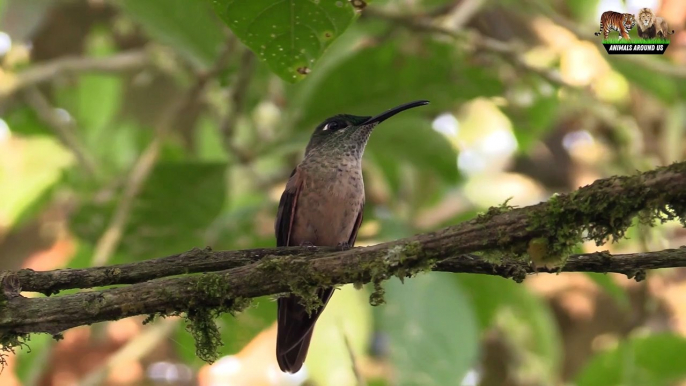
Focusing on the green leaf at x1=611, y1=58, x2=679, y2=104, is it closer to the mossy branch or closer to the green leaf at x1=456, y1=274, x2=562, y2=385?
the green leaf at x1=456, y1=274, x2=562, y2=385

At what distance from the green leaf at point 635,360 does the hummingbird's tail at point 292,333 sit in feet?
6.17

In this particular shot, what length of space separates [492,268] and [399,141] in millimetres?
2728

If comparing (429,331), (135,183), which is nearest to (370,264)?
(429,331)

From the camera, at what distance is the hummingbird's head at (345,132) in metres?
4.55

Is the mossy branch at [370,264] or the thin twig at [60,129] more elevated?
the thin twig at [60,129]

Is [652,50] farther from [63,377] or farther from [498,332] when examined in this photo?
[63,377]

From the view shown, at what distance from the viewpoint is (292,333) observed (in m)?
3.60

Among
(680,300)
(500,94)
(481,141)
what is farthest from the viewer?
(481,141)

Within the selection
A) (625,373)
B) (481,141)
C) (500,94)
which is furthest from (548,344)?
A: (481,141)

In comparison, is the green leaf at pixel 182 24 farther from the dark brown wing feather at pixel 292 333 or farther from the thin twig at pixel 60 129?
the dark brown wing feather at pixel 292 333

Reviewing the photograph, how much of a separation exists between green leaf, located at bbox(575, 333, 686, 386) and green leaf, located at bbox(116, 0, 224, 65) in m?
2.98

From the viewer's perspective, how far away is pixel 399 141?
4.68 metres

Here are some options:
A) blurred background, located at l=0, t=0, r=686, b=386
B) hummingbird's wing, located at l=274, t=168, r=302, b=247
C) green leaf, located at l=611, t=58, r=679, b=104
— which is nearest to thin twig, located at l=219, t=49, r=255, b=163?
blurred background, located at l=0, t=0, r=686, b=386

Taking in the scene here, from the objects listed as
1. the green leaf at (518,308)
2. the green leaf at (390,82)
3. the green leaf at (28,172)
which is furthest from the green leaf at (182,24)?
the green leaf at (518,308)
